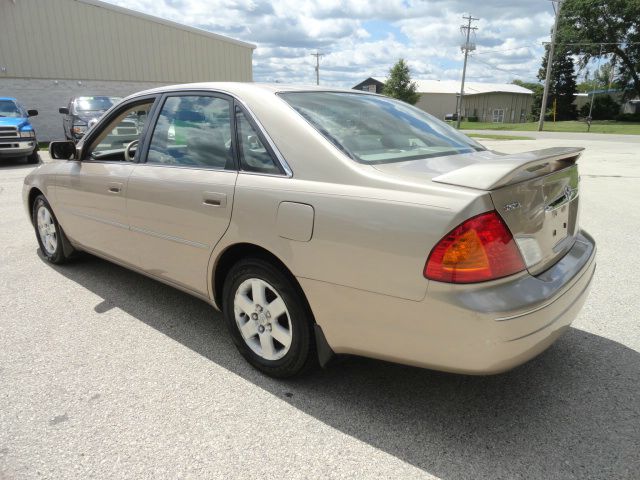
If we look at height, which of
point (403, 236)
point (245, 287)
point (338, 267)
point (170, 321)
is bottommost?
point (170, 321)

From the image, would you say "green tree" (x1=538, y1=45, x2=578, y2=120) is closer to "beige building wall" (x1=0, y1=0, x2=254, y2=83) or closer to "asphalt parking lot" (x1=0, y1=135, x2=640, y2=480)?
"beige building wall" (x1=0, y1=0, x2=254, y2=83)

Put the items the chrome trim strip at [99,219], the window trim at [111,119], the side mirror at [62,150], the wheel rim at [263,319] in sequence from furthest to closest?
the side mirror at [62,150]
the chrome trim strip at [99,219]
the window trim at [111,119]
the wheel rim at [263,319]

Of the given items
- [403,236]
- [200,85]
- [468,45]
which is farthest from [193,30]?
Result: [468,45]

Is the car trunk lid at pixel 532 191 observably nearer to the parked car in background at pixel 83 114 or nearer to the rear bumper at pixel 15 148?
the rear bumper at pixel 15 148

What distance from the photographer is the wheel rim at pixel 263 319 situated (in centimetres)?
265

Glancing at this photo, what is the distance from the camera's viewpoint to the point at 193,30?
83.8 feet

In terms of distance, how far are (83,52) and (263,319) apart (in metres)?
23.9

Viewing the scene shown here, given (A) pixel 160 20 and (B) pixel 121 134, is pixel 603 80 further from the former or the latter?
(B) pixel 121 134

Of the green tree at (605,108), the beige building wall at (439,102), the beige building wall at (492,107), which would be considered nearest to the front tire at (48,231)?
the green tree at (605,108)

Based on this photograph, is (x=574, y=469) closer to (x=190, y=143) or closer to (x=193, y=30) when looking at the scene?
(x=190, y=143)

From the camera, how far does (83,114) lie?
15727 mm

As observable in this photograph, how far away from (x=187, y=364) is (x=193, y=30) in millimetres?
26024

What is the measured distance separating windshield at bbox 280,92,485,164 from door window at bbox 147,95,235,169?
44cm

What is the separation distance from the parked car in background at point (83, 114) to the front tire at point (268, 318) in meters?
14.2
